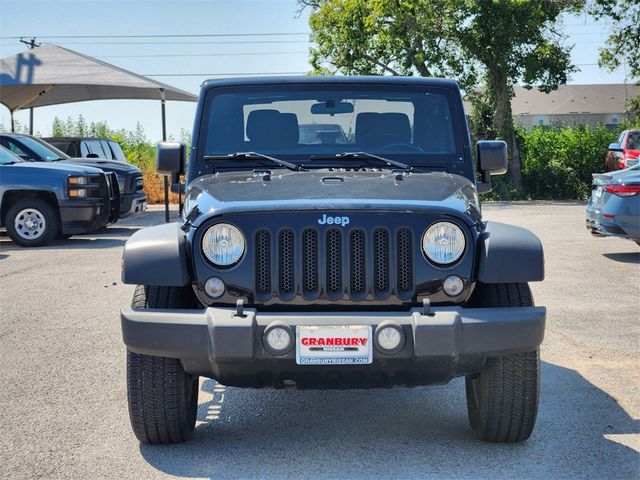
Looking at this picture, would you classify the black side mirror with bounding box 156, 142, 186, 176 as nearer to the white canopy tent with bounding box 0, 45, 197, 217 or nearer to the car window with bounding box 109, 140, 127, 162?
the car window with bounding box 109, 140, 127, 162

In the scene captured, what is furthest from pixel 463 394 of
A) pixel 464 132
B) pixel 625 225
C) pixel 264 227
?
pixel 625 225

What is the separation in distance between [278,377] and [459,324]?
0.85 metres

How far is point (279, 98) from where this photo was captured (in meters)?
5.82

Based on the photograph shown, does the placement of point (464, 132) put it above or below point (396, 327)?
above

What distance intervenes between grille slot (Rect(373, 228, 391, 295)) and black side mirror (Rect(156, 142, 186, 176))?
72.1 inches

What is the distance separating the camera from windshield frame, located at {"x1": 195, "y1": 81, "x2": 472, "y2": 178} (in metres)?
5.59

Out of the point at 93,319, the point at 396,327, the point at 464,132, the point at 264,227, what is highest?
the point at 464,132

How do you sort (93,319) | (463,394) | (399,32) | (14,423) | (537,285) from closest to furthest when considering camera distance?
(14,423)
(463,394)
(93,319)
(537,285)
(399,32)

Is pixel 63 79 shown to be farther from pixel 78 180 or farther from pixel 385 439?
pixel 385 439

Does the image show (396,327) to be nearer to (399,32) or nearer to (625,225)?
(625,225)

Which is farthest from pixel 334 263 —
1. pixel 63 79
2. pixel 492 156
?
pixel 63 79

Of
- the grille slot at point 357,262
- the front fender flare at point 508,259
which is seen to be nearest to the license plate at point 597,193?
the front fender flare at point 508,259

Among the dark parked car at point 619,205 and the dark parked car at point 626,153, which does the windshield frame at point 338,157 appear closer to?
the dark parked car at point 619,205

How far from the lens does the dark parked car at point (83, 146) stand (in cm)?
1909
